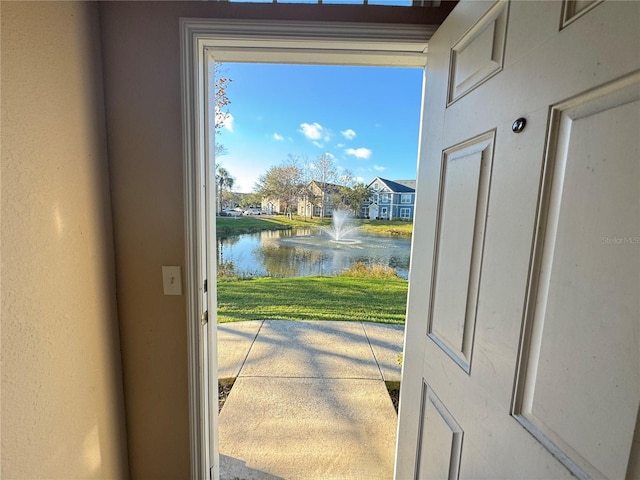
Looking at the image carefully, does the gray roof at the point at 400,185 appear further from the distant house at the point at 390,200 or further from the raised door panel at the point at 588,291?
the raised door panel at the point at 588,291

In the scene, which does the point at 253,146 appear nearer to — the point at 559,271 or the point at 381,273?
the point at 381,273

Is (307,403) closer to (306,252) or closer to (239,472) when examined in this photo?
(239,472)

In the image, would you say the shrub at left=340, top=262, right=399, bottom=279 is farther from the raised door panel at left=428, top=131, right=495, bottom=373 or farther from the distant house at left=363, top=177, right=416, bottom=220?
the raised door panel at left=428, top=131, right=495, bottom=373

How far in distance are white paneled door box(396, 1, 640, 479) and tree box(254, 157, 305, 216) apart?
2.34 meters

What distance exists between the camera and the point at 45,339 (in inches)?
29.6

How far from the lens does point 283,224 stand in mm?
3154

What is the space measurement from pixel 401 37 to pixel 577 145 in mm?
768

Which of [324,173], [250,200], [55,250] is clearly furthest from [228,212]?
[55,250]

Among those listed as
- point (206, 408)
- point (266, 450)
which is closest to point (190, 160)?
point (206, 408)

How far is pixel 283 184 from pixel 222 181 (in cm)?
67

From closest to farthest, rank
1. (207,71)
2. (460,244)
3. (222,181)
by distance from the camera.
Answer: (460,244) < (207,71) < (222,181)

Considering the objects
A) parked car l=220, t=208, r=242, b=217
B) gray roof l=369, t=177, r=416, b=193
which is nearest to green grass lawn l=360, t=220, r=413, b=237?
gray roof l=369, t=177, r=416, b=193

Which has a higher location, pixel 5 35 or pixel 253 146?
pixel 253 146

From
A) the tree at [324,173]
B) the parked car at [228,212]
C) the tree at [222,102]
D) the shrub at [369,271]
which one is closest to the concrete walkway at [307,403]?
the shrub at [369,271]
